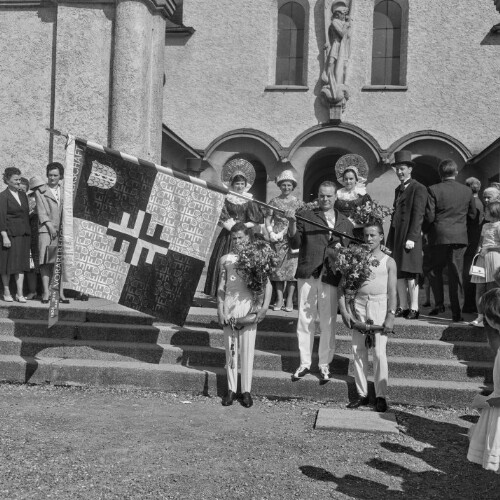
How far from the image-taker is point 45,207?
421 inches

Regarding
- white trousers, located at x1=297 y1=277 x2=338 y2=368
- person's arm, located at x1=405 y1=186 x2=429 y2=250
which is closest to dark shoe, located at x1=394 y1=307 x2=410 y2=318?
person's arm, located at x1=405 y1=186 x2=429 y2=250

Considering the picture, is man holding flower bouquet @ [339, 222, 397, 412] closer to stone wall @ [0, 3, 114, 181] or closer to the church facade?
stone wall @ [0, 3, 114, 181]

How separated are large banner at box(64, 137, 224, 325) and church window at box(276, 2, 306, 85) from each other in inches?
588

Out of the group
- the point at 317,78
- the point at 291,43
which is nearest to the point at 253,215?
the point at 317,78

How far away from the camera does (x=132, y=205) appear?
902 centimetres

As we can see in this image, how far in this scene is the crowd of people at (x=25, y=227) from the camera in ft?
34.9

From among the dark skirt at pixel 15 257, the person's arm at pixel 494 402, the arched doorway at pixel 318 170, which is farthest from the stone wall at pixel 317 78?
the person's arm at pixel 494 402

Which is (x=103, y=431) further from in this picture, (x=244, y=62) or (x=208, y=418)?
(x=244, y=62)

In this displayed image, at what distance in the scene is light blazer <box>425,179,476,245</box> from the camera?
9.99m

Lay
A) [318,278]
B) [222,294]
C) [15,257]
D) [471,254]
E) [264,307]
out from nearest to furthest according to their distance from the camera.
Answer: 1. [264,307]
2. [222,294]
3. [318,278]
4. [15,257]
5. [471,254]

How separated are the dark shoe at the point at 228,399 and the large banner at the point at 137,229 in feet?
3.97

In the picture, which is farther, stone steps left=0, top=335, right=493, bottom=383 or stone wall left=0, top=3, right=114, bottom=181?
stone wall left=0, top=3, right=114, bottom=181

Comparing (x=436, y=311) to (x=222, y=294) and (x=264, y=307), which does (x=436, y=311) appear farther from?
(x=222, y=294)

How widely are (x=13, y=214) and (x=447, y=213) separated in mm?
5537
